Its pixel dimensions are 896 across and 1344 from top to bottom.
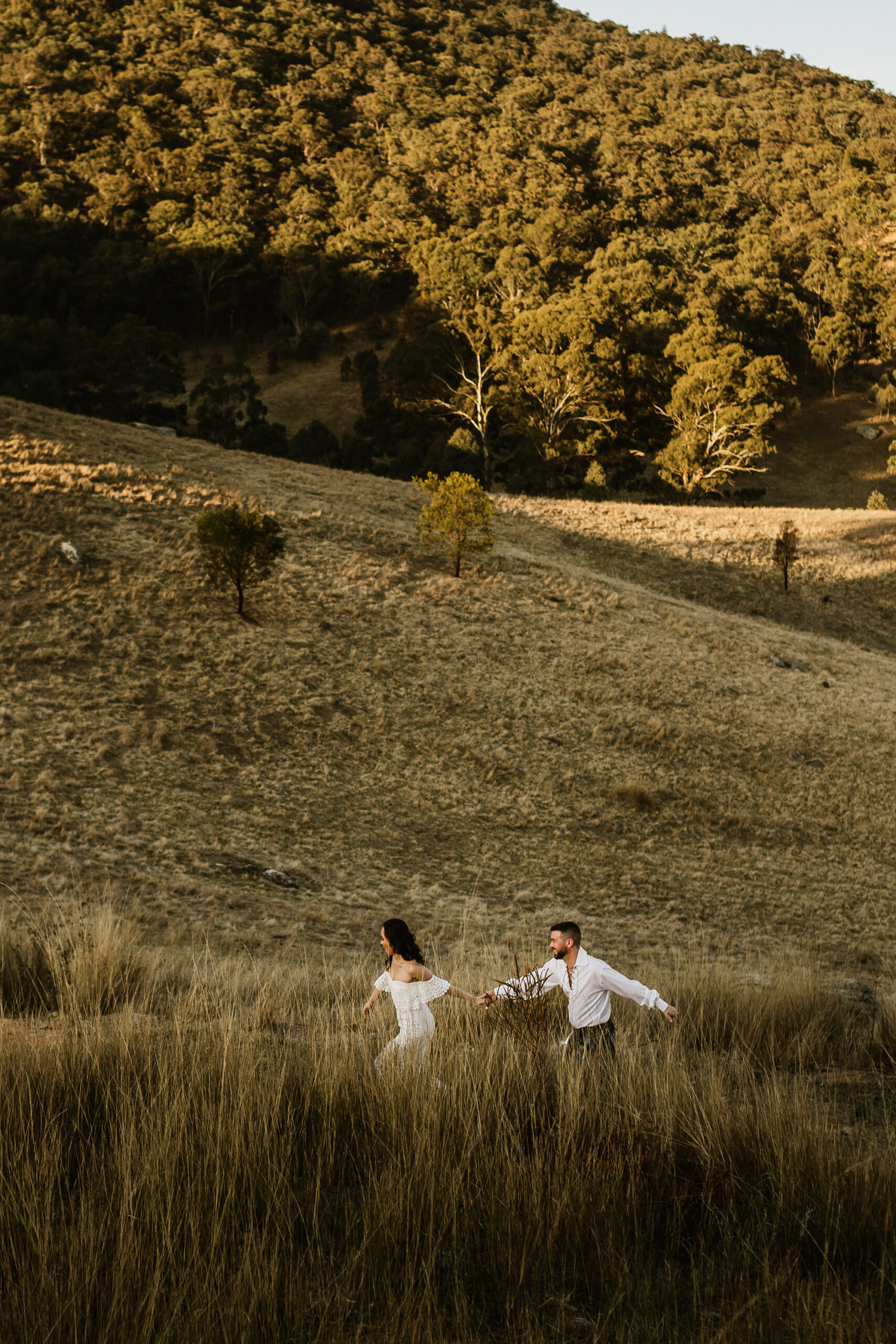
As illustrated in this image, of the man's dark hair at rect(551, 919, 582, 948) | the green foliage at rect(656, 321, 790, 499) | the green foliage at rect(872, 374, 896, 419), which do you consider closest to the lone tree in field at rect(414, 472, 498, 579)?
the man's dark hair at rect(551, 919, 582, 948)

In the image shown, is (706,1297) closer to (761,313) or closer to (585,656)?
(585,656)

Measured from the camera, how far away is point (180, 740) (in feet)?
52.6

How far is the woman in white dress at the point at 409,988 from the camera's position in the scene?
4.56 metres

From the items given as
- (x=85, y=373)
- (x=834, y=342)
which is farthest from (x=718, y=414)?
(x=85, y=373)

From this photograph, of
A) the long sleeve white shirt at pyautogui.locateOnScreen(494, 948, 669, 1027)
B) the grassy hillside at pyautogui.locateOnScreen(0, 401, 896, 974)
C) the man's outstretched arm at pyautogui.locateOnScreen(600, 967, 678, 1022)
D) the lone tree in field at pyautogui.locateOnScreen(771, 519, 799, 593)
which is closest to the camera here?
the man's outstretched arm at pyautogui.locateOnScreen(600, 967, 678, 1022)

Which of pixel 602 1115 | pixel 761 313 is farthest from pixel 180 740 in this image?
pixel 761 313

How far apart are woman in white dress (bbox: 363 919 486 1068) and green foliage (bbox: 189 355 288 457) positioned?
5339cm

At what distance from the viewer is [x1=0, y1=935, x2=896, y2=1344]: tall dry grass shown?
2.44 metres

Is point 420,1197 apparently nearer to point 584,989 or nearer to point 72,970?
point 584,989

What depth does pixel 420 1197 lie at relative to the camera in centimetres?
293

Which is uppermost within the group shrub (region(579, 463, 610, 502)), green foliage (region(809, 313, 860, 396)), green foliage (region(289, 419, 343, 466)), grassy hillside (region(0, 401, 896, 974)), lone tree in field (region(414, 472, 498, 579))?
green foliage (region(809, 313, 860, 396))

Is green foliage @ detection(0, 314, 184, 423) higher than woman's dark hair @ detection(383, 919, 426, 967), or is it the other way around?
green foliage @ detection(0, 314, 184, 423)

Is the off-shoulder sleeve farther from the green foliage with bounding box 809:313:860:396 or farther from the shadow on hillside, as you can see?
the green foliage with bounding box 809:313:860:396

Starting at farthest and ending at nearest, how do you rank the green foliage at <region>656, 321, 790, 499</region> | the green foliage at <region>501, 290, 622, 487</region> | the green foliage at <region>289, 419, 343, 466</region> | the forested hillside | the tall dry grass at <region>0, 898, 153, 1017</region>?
the forested hillside
the green foliage at <region>289, 419, 343, 466</region>
the green foliage at <region>501, 290, 622, 487</region>
the green foliage at <region>656, 321, 790, 499</region>
the tall dry grass at <region>0, 898, 153, 1017</region>
